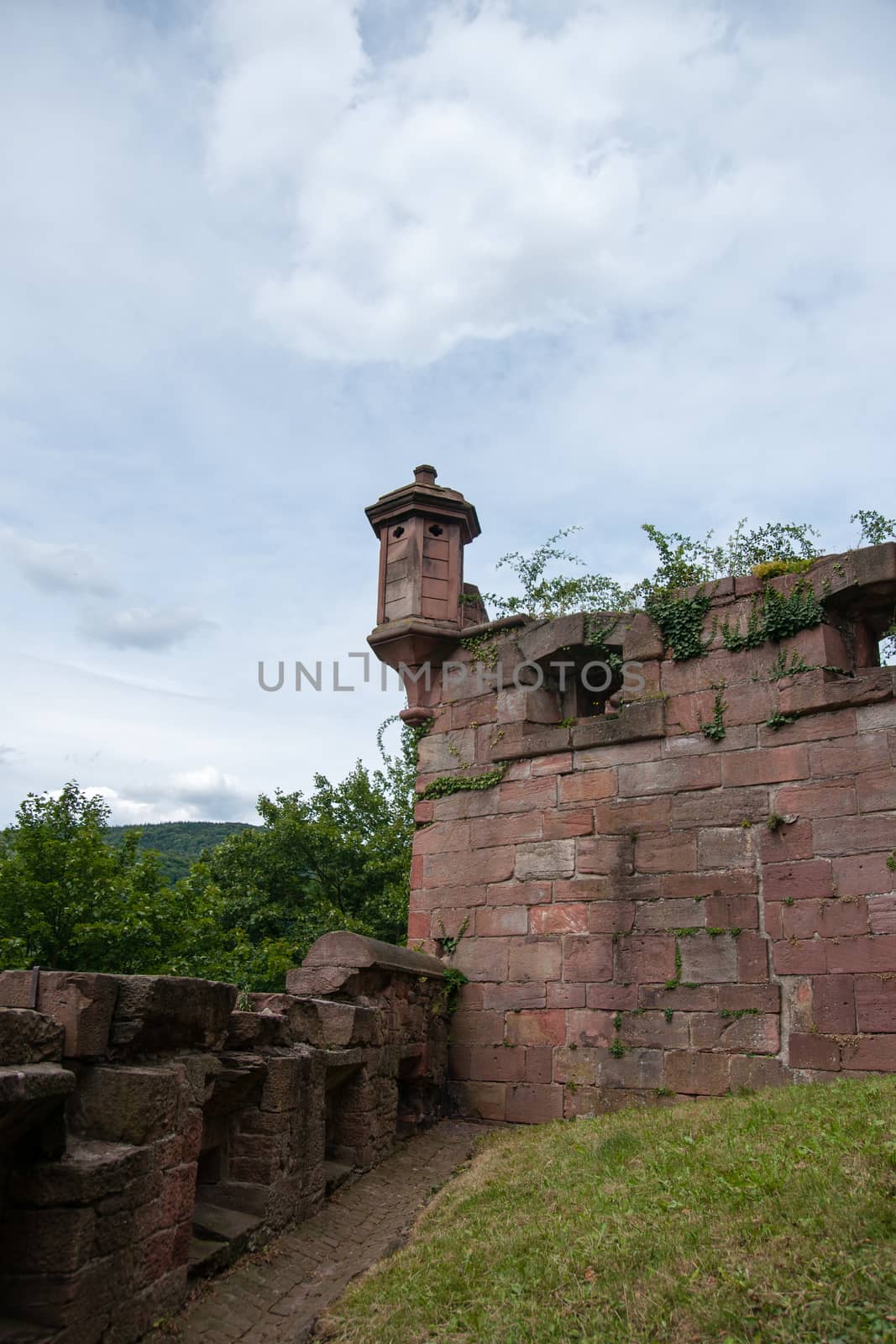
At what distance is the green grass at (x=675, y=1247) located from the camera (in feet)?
10.0

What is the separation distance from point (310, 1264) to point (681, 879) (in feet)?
14.7

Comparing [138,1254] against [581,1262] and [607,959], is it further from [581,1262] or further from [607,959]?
[607,959]

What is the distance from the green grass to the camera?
120 inches

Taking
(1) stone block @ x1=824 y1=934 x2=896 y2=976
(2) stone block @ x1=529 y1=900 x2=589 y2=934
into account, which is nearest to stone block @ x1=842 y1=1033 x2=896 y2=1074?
(1) stone block @ x1=824 y1=934 x2=896 y2=976

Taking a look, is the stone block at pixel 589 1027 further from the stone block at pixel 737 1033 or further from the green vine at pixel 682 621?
the green vine at pixel 682 621

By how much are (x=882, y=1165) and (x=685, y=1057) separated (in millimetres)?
4162

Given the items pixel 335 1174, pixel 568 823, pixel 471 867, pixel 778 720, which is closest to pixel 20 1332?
pixel 335 1174

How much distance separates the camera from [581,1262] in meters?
3.79

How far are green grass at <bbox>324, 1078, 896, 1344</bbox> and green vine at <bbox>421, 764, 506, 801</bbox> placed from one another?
4289 mm

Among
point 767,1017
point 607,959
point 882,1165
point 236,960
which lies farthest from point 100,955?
point 882,1165

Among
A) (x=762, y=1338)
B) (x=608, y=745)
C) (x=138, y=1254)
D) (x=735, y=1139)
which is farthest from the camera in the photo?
(x=608, y=745)

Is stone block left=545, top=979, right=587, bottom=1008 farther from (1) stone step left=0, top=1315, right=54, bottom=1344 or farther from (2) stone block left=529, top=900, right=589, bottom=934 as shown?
(1) stone step left=0, top=1315, right=54, bottom=1344

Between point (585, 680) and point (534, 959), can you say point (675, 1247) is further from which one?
point (585, 680)

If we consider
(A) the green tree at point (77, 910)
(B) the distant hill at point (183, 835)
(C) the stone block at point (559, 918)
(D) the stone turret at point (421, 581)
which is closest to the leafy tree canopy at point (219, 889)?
(A) the green tree at point (77, 910)
